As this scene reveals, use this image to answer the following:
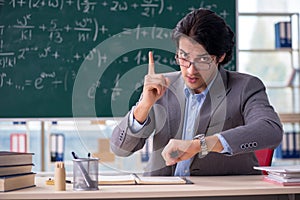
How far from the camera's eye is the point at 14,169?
182 cm

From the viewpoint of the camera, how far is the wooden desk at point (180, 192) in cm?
168

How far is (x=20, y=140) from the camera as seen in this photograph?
4207 millimetres

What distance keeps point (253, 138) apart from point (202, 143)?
0.74 feet

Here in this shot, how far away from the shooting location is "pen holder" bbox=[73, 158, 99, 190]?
67.8 inches

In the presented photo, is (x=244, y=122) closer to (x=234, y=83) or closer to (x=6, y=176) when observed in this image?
(x=234, y=83)

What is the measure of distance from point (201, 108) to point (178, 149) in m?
0.48

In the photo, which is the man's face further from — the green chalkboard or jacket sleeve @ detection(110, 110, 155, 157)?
the green chalkboard

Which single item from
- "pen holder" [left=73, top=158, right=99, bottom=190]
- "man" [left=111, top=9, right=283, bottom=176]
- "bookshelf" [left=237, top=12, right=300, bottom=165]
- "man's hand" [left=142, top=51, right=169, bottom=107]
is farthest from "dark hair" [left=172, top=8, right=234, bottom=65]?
"bookshelf" [left=237, top=12, right=300, bottom=165]

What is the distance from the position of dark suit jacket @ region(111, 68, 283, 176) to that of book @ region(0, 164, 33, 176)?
44 centimetres

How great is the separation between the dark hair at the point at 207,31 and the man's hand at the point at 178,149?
0.50m

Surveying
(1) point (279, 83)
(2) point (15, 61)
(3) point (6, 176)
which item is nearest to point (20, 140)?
(2) point (15, 61)

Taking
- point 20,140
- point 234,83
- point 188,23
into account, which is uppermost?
point 188,23

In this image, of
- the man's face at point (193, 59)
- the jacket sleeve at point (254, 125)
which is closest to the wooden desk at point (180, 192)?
the jacket sleeve at point (254, 125)

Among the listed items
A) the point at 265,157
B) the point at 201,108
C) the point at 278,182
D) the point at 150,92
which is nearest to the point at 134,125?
the point at 150,92
